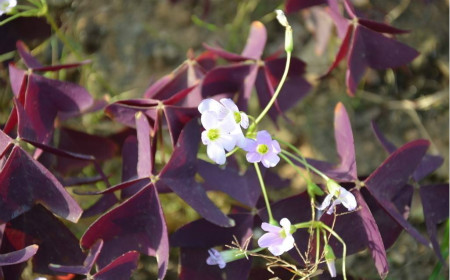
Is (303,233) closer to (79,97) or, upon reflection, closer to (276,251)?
(276,251)

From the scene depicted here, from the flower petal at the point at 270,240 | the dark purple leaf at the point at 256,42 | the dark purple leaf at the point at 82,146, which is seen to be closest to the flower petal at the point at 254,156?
the flower petal at the point at 270,240

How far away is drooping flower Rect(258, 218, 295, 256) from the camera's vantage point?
2.97 ft

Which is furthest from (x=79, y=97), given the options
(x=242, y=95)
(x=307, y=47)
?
(x=307, y=47)

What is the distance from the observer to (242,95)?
118 centimetres

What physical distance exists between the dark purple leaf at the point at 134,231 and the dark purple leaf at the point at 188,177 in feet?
0.13

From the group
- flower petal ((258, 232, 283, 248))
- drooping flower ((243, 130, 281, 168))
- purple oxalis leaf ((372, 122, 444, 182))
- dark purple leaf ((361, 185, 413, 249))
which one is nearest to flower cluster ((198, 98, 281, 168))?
drooping flower ((243, 130, 281, 168))

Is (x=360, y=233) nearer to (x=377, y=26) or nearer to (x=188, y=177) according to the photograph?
(x=188, y=177)

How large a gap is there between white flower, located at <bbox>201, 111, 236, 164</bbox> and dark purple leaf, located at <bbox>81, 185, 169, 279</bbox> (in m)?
0.14

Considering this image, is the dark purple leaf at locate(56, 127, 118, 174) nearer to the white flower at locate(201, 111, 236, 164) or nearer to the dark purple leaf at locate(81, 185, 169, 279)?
the dark purple leaf at locate(81, 185, 169, 279)

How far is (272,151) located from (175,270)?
0.57 m

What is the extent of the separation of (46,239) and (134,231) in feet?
0.50

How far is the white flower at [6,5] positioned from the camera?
1072 mm

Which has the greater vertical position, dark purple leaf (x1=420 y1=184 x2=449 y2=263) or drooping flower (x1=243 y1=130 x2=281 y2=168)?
drooping flower (x1=243 y1=130 x2=281 y2=168)

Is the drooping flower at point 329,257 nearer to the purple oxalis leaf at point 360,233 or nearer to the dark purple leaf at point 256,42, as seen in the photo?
the purple oxalis leaf at point 360,233
